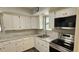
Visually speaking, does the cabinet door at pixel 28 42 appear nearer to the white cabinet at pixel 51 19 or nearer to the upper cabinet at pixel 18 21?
the upper cabinet at pixel 18 21

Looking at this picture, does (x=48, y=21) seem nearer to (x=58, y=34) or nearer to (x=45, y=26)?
(x=45, y=26)

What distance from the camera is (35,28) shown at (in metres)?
1.80

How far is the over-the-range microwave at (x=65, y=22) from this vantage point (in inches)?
37.9

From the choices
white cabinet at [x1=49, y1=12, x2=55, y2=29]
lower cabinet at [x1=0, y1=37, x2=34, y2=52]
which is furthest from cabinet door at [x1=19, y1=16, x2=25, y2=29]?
white cabinet at [x1=49, y1=12, x2=55, y2=29]

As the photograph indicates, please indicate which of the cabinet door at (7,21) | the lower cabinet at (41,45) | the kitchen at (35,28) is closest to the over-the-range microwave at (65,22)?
the kitchen at (35,28)

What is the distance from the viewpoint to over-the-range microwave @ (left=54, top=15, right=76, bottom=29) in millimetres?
962

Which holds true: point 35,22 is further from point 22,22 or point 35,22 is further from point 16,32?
point 16,32

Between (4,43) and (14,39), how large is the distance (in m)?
0.21

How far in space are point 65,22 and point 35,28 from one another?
→ 0.90 meters

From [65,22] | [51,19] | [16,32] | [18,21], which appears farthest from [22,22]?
[65,22]

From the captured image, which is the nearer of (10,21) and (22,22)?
(10,21)
